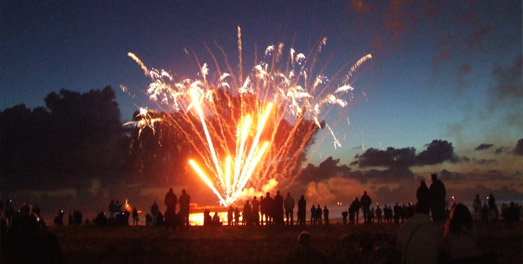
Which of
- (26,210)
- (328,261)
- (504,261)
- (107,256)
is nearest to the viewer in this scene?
(26,210)

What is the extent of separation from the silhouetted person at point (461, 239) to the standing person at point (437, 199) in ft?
20.7

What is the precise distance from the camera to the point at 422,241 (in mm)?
6664

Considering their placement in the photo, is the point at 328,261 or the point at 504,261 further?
the point at 504,261

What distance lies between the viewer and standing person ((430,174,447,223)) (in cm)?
1260

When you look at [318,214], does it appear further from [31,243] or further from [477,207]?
[31,243]

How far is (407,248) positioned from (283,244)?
26.7 feet

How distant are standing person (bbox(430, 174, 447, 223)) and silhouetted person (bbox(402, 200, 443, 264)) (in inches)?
242

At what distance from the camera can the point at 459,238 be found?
20.9 ft

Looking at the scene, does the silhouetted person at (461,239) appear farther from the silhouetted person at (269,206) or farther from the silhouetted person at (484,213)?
the silhouetted person at (484,213)

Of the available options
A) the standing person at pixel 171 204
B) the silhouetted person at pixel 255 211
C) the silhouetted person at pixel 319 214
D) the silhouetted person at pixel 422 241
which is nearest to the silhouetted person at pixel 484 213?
the silhouetted person at pixel 319 214

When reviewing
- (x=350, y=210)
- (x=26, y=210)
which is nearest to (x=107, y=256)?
(x=26, y=210)

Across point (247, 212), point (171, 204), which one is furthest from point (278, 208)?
point (171, 204)

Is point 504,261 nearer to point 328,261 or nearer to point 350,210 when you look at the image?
point 328,261

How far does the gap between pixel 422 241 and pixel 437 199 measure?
21.5 feet
